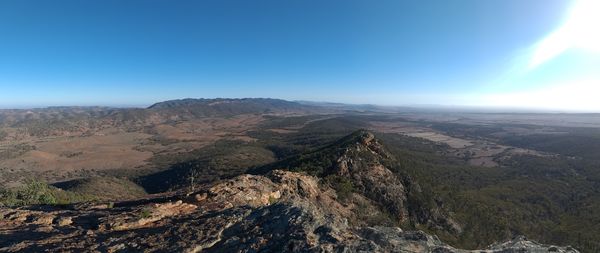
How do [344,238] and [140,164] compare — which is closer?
[344,238]

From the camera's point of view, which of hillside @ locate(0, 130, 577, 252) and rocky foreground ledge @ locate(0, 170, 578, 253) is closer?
rocky foreground ledge @ locate(0, 170, 578, 253)

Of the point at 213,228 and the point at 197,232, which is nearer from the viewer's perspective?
the point at 197,232

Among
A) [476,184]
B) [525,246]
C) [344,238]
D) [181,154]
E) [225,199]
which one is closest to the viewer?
[344,238]

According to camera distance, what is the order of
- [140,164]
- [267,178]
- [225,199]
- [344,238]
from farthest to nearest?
[140,164] → [267,178] → [225,199] → [344,238]

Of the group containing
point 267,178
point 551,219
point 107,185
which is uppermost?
point 267,178

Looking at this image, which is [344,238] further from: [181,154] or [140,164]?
[181,154]

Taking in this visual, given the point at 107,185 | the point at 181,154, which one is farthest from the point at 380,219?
the point at 181,154

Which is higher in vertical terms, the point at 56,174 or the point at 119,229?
the point at 119,229

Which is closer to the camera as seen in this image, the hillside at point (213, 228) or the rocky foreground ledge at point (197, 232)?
the rocky foreground ledge at point (197, 232)
